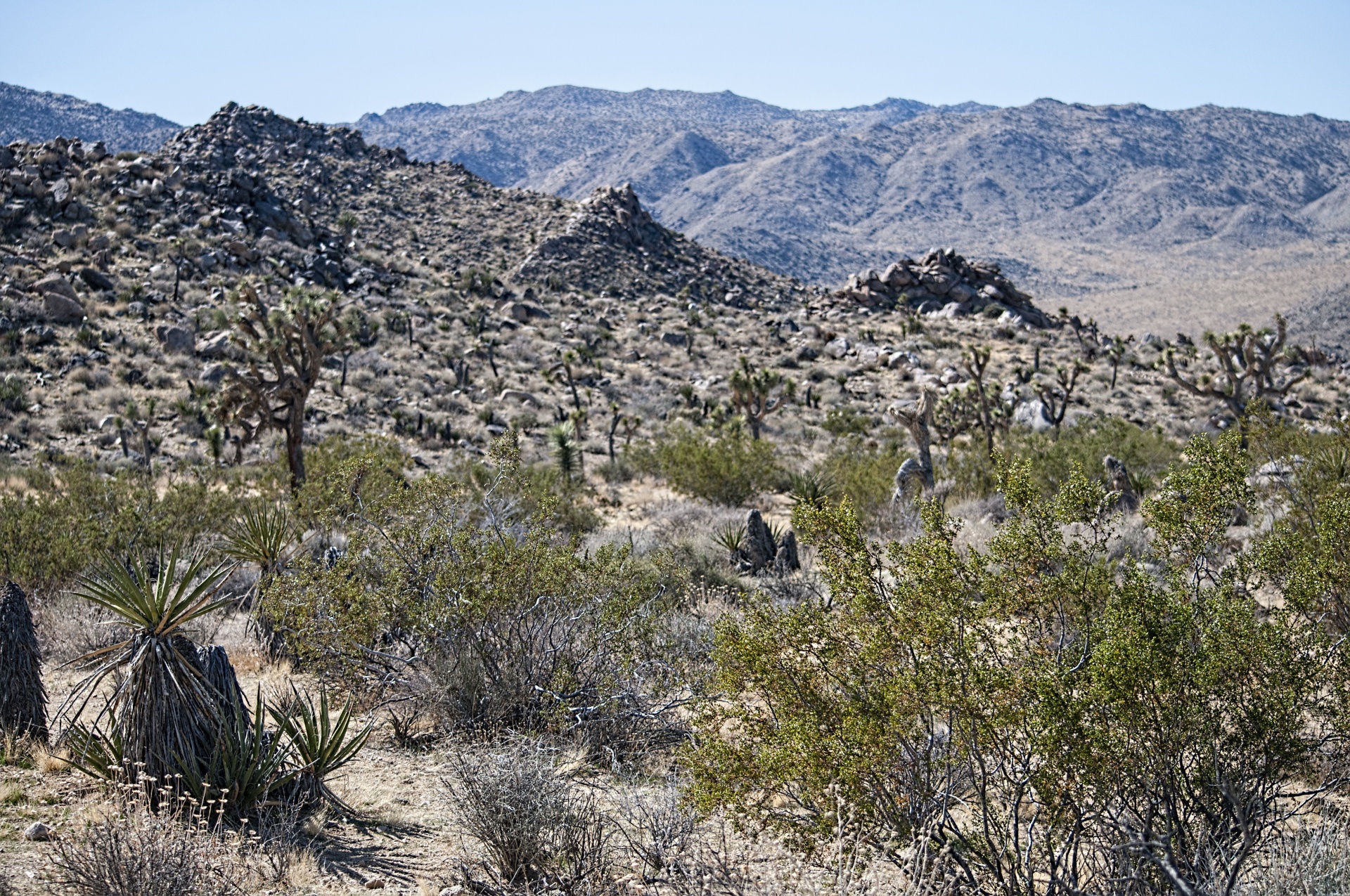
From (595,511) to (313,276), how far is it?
28.5 m

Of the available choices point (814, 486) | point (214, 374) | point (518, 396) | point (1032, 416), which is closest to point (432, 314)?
point (518, 396)

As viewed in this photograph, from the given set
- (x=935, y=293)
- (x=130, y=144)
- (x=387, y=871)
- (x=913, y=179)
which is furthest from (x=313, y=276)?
(x=913, y=179)

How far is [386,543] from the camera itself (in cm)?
832

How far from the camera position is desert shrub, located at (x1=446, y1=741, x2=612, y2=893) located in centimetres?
501

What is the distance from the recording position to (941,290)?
2096 inches

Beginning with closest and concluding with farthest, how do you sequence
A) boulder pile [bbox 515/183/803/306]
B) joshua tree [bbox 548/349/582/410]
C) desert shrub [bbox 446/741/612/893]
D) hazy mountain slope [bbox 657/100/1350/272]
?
1. desert shrub [bbox 446/741/612/893]
2. joshua tree [bbox 548/349/582/410]
3. boulder pile [bbox 515/183/803/306]
4. hazy mountain slope [bbox 657/100/1350/272]

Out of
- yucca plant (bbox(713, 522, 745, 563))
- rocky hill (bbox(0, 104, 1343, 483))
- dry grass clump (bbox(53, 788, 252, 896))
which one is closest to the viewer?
dry grass clump (bbox(53, 788, 252, 896))

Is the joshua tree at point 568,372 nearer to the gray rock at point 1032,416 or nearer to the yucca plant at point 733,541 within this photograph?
the gray rock at point 1032,416

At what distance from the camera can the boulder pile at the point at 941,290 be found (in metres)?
51.8

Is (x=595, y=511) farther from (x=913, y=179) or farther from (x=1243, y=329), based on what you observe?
(x=913, y=179)

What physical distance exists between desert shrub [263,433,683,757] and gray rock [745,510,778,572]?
4.96 meters

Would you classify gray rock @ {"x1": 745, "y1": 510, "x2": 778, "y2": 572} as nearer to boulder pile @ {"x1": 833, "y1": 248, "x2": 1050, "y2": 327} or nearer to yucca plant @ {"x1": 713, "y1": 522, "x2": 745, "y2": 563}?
yucca plant @ {"x1": 713, "y1": 522, "x2": 745, "y2": 563}

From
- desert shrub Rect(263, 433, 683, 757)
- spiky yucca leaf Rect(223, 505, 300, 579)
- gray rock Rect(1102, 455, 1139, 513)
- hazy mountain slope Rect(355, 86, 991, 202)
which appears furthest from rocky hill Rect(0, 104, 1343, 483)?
hazy mountain slope Rect(355, 86, 991, 202)

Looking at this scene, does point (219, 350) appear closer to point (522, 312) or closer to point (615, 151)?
point (522, 312)
